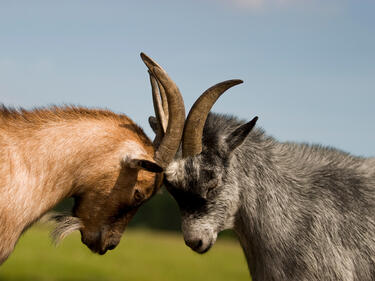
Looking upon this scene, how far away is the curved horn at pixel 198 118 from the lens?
5.43 meters

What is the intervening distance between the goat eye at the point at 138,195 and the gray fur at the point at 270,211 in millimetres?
319

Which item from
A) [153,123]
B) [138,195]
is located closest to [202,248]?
[138,195]

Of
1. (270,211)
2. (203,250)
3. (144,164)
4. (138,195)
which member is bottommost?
(203,250)

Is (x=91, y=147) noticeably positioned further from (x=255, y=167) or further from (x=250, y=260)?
(x=250, y=260)

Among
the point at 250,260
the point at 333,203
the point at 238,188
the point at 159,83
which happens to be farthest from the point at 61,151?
the point at 333,203

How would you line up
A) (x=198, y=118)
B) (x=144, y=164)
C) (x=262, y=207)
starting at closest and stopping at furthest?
1. (x=144, y=164)
2. (x=198, y=118)
3. (x=262, y=207)

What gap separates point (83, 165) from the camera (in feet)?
17.4

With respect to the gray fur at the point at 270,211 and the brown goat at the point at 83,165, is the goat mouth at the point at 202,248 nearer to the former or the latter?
the gray fur at the point at 270,211

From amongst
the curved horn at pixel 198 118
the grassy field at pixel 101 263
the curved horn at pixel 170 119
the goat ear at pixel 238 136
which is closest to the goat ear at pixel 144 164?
the curved horn at pixel 170 119

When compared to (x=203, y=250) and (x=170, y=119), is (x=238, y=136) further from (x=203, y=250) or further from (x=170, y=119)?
(x=203, y=250)

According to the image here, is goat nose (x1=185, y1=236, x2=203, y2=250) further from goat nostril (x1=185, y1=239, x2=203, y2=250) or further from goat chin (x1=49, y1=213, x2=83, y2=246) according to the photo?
goat chin (x1=49, y1=213, x2=83, y2=246)

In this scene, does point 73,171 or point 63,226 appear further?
Result: point 63,226

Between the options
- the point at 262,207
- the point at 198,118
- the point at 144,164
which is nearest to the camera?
the point at 144,164

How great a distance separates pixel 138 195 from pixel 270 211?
141 cm
